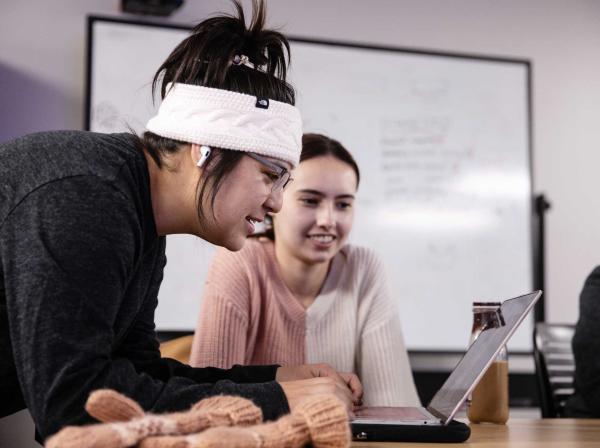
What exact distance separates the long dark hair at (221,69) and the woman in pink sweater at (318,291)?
2.46ft

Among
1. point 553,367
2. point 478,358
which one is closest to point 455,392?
point 478,358

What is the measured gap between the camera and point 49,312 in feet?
2.88

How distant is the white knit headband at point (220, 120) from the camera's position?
1107mm

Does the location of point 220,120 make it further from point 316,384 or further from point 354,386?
point 354,386

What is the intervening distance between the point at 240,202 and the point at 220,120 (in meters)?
0.12

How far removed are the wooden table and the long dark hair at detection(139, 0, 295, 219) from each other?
42cm

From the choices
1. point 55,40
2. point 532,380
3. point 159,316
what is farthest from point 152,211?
point 532,380

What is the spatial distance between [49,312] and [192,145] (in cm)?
35

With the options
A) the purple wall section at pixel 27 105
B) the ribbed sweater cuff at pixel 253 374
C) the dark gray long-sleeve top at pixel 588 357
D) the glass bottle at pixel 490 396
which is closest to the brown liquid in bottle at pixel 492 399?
the glass bottle at pixel 490 396

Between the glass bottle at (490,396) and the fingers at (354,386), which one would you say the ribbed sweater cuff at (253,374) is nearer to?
the fingers at (354,386)

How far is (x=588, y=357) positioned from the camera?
1800 millimetres

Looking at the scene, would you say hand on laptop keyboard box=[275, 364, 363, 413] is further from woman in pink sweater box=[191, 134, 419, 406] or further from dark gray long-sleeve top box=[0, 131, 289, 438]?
woman in pink sweater box=[191, 134, 419, 406]

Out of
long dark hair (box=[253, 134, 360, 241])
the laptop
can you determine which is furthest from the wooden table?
long dark hair (box=[253, 134, 360, 241])

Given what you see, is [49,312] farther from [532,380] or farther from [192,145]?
[532,380]
